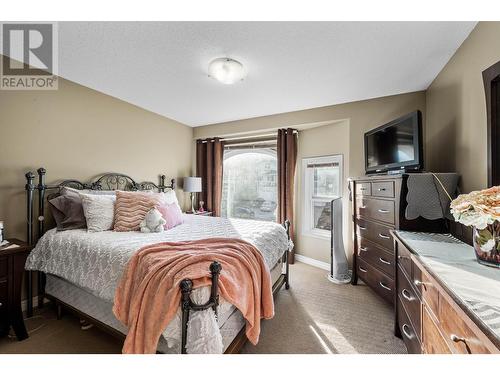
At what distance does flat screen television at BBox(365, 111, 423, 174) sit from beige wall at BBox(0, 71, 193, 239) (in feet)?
10.6

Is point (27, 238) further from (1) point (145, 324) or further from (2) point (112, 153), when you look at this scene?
(1) point (145, 324)

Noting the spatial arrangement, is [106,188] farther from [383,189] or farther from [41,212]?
[383,189]

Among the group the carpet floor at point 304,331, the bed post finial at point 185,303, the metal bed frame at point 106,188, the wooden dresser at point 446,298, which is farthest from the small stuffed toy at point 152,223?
the wooden dresser at point 446,298

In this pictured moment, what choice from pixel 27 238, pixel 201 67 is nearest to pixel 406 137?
pixel 201 67

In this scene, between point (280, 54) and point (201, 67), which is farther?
point (201, 67)

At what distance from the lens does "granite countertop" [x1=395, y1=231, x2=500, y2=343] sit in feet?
2.18

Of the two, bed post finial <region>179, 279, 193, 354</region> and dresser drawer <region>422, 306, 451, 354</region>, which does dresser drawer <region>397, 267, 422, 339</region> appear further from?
bed post finial <region>179, 279, 193, 354</region>

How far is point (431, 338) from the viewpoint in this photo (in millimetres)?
1038

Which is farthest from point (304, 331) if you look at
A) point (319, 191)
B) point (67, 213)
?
point (67, 213)

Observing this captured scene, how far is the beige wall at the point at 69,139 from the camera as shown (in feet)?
6.82

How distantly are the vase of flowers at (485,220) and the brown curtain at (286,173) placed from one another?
2.50m
